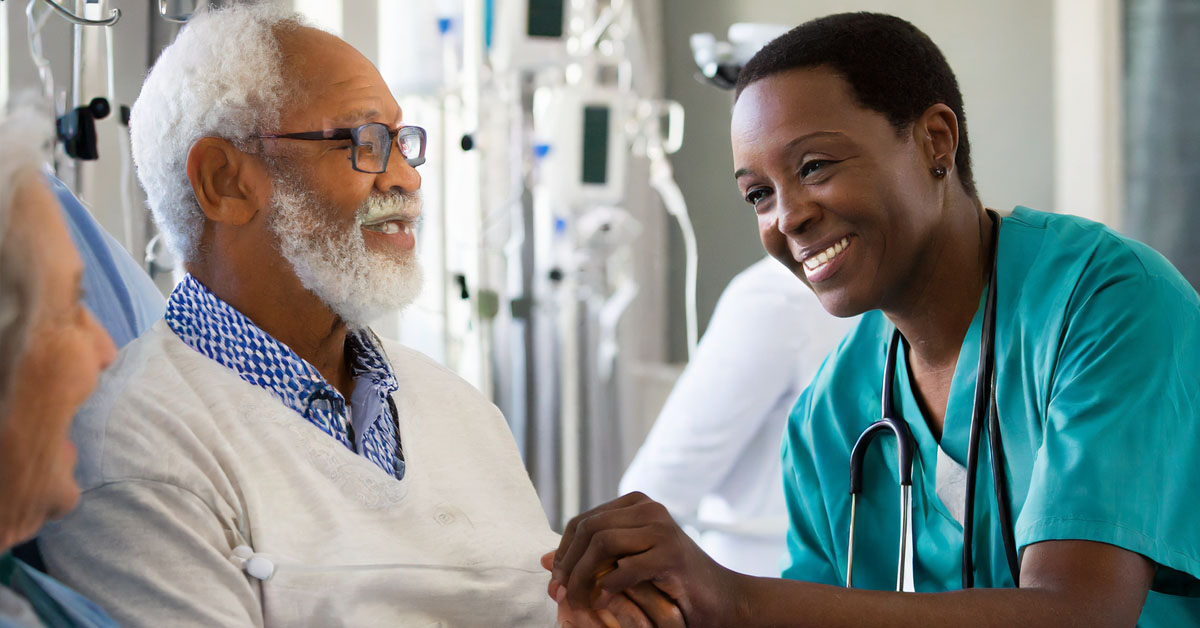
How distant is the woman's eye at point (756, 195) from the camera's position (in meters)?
Result: 1.36

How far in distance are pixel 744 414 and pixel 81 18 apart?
1.53 metres

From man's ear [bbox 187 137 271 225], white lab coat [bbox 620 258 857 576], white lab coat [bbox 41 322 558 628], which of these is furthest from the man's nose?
white lab coat [bbox 620 258 857 576]

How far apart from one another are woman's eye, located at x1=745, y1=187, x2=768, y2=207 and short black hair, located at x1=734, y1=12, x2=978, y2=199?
128 mm

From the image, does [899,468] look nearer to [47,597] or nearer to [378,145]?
[378,145]

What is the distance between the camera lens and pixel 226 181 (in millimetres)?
1278

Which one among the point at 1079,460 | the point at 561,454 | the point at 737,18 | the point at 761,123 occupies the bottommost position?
the point at 561,454

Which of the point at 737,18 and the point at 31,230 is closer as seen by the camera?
the point at 31,230

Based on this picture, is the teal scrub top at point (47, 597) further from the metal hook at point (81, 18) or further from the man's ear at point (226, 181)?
the metal hook at point (81, 18)

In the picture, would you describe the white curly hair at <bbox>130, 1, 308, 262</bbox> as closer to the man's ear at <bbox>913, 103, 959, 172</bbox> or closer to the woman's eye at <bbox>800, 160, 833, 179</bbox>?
the woman's eye at <bbox>800, 160, 833, 179</bbox>

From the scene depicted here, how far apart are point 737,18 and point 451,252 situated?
4.77 ft

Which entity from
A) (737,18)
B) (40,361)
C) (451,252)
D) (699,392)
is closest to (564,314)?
(451,252)

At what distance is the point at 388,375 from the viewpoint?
4.44 ft

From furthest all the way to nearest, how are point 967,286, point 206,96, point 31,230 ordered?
point 967,286, point 206,96, point 31,230

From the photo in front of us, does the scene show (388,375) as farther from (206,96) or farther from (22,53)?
(22,53)
